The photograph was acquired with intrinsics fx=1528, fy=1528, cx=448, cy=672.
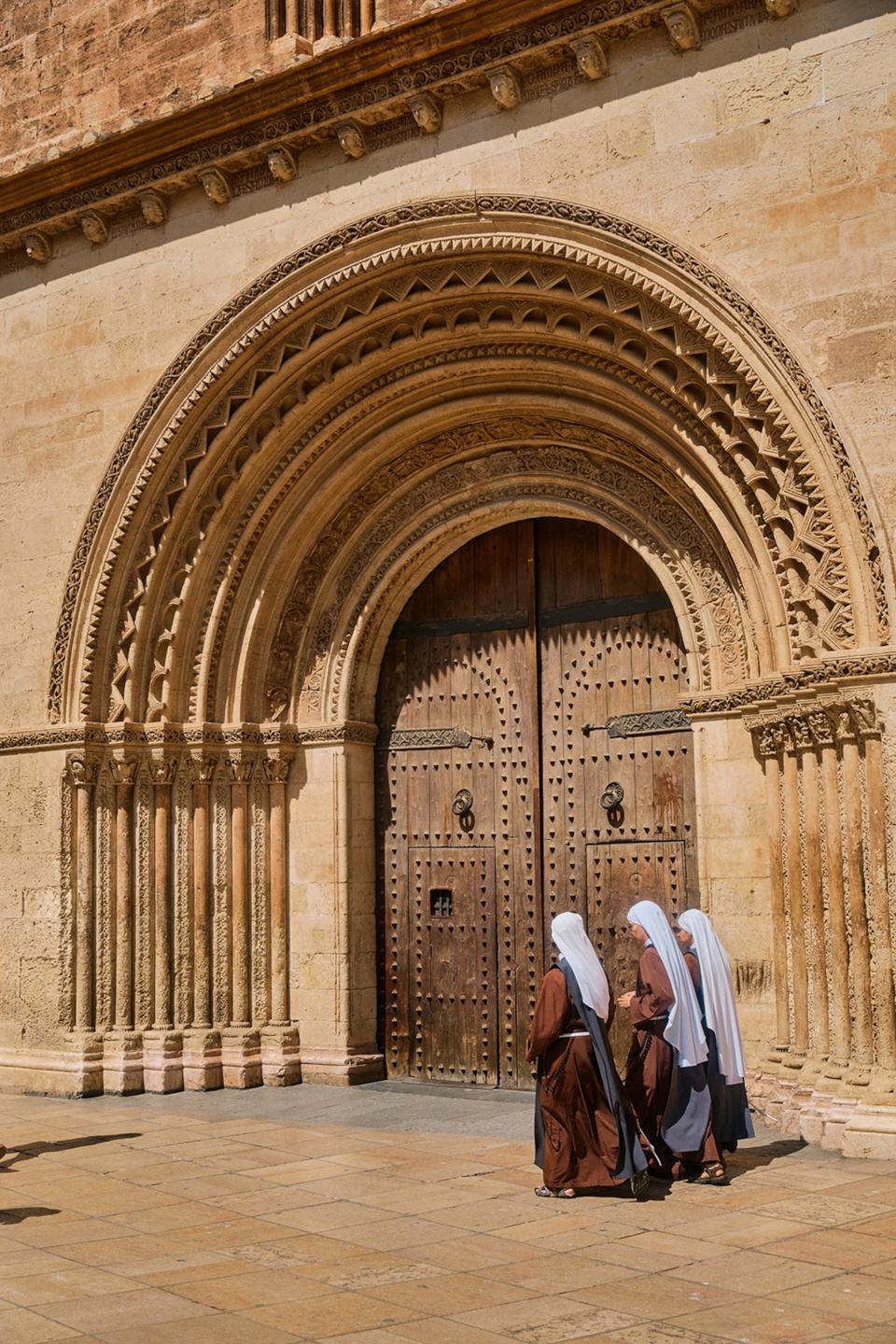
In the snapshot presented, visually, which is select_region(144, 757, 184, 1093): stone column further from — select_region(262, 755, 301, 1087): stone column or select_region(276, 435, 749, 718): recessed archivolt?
select_region(276, 435, 749, 718): recessed archivolt

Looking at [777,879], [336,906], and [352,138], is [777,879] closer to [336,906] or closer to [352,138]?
[336,906]

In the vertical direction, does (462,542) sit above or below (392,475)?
below

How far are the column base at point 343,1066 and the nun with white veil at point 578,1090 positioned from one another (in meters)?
3.11

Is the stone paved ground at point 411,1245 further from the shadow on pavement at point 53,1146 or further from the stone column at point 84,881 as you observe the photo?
the stone column at point 84,881

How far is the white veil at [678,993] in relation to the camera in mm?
6258

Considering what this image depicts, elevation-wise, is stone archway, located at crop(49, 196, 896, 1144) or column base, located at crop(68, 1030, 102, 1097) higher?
stone archway, located at crop(49, 196, 896, 1144)

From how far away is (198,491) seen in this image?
932 cm

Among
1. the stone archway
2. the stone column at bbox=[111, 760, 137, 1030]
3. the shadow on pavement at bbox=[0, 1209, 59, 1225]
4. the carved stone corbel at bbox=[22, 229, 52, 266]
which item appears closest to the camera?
the shadow on pavement at bbox=[0, 1209, 59, 1225]

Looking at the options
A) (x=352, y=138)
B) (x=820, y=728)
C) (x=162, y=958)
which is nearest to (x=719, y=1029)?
(x=820, y=728)

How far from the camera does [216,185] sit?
9.00m

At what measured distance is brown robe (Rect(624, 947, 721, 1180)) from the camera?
632 cm

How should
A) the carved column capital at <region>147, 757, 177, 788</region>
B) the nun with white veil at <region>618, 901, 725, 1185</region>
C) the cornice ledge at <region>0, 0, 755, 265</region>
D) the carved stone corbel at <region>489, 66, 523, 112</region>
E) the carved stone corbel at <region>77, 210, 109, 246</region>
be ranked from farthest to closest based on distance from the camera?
the carved stone corbel at <region>77, 210, 109, 246</region>, the carved column capital at <region>147, 757, 177, 788</region>, the carved stone corbel at <region>489, 66, 523, 112</region>, the cornice ledge at <region>0, 0, 755, 265</region>, the nun with white veil at <region>618, 901, 725, 1185</region>

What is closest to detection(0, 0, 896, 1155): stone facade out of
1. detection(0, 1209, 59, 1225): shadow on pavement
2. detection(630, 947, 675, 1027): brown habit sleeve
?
detection(630, 947, 675, 1027): brown habit sleeve

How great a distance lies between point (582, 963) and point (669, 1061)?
0.64 meters
